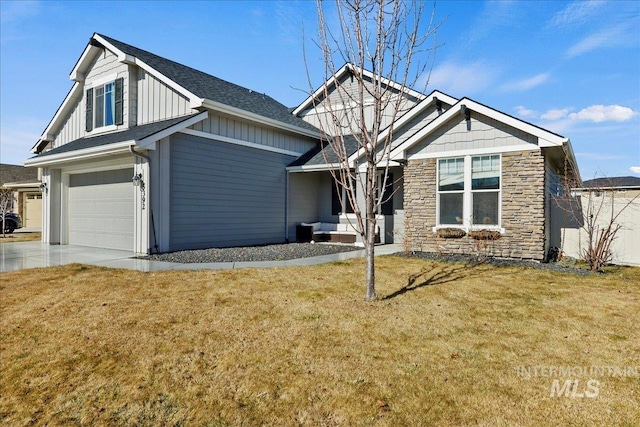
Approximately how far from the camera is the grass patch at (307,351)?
2.90 m

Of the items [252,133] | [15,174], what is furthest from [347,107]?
[15,174]

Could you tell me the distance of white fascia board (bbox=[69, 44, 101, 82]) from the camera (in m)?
12.9

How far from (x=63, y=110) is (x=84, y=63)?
101 inches

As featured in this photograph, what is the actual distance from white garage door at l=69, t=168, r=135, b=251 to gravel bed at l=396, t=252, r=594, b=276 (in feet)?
27.6

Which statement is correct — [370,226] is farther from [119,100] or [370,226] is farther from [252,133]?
[119,100]

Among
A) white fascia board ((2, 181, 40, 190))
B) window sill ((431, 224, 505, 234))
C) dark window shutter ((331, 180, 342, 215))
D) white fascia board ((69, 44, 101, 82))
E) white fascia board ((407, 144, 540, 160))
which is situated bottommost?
window sill ((431, 224, 505, 234))

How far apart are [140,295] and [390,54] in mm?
5522

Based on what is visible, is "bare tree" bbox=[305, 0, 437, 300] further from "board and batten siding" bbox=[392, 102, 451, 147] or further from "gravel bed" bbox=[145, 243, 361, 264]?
"board and batten siding" bbox=[392, 102, 451, 147]

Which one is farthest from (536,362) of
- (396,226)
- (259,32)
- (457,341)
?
(259,32)

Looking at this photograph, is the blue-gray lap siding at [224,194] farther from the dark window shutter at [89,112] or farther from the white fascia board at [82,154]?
the dark window shutter at [89,112]

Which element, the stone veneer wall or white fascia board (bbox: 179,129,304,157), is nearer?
the stone veneer wall

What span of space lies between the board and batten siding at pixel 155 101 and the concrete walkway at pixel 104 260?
4.55 m

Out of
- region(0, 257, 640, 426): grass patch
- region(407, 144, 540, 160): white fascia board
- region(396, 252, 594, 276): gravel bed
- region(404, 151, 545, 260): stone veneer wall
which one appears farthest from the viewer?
region(407, 144, 540, 160): white fascia board

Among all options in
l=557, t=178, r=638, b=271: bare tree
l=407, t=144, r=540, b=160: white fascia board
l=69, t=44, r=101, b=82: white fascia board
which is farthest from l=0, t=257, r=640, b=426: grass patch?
l=69, t=44, r=101, b=82: white fascia board
